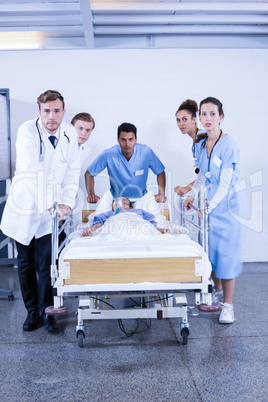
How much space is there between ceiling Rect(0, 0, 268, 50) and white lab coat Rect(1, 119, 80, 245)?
45.6 inches

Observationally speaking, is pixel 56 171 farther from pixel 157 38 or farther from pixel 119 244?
pixel 157 38

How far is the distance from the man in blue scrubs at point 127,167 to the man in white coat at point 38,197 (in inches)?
48.8

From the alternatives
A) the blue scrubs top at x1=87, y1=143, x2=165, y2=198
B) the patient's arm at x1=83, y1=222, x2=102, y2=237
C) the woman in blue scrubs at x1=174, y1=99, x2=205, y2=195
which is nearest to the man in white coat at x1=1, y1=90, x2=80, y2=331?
the patient's arm at x1=83, y1=222, x2=102, y2=237

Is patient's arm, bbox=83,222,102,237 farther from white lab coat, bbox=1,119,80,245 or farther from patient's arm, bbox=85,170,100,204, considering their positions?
patient's arm, bbox=85,170,100,204

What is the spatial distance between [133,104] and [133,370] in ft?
10.2

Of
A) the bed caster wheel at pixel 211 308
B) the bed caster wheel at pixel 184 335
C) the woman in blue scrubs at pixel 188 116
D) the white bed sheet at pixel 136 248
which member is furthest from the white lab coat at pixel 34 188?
the woman in blue scrubs at pixel 188 116

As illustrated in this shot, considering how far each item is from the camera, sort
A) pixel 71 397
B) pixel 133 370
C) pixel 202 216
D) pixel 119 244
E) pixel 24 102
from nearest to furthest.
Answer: pixel 71 397 < pixel 133 370 < pixel 119 244 < pixel 202 216 < pixel 24 102

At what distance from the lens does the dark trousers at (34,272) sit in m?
3.05

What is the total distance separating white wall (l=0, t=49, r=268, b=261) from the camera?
15.5ft

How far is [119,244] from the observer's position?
8.45 ft

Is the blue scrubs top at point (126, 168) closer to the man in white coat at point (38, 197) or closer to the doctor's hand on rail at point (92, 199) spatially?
the doctor's hand on rail at point (92, 199)

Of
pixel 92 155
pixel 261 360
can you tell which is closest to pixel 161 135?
pixel 92 155

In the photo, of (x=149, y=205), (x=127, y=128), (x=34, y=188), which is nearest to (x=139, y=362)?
(x=34, y=188)

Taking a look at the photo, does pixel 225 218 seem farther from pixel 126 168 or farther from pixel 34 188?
pixel 126 168
